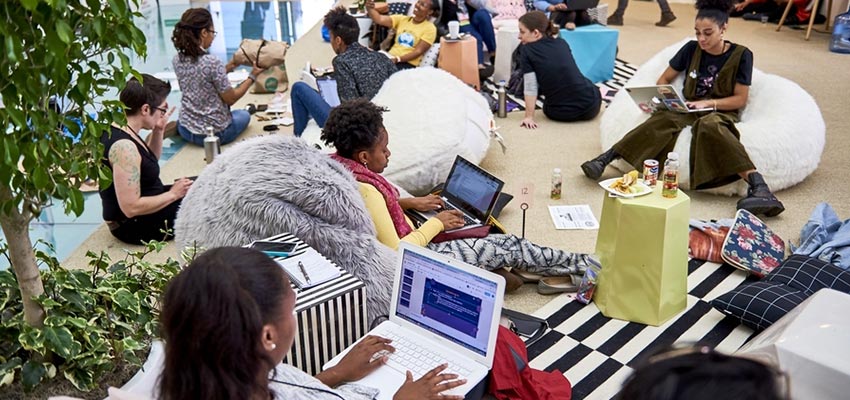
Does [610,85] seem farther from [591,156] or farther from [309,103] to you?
[309,103]

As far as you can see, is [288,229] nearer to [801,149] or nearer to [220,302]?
[220,302]

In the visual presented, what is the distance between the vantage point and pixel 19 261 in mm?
2010

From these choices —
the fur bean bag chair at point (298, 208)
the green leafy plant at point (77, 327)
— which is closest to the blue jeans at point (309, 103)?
the fur bean bag chair at point (298, 208)

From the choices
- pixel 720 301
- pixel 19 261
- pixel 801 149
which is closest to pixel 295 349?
pixel 19 261

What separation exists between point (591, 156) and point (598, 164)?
50 cm

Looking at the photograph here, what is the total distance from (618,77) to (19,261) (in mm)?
5738

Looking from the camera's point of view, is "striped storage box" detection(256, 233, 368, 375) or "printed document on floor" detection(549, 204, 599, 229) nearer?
"striped storage box" detection(256, 233, 368, 375)

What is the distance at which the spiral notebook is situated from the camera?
93.3 inches

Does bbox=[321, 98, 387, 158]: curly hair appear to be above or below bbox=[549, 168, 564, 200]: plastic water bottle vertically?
above

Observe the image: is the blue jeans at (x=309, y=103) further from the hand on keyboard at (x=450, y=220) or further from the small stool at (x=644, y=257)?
the small stool at (x=644, y=257)

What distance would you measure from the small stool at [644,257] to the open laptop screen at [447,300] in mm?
1112

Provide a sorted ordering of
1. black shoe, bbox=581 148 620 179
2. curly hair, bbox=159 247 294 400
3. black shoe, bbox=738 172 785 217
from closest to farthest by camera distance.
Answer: curly hair, bbox=159 247 294 400, black shoe, bbox=738 172 785 217, black shoe, bbox=581 148 620 179

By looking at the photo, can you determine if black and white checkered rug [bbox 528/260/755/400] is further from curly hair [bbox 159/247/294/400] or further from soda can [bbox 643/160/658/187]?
curly hair [bbox 159/247/294/400]

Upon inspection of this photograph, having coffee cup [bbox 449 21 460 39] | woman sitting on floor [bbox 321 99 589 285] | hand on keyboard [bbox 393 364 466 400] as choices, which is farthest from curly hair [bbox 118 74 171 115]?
coffee cup [bbox 449 21 460 39]
